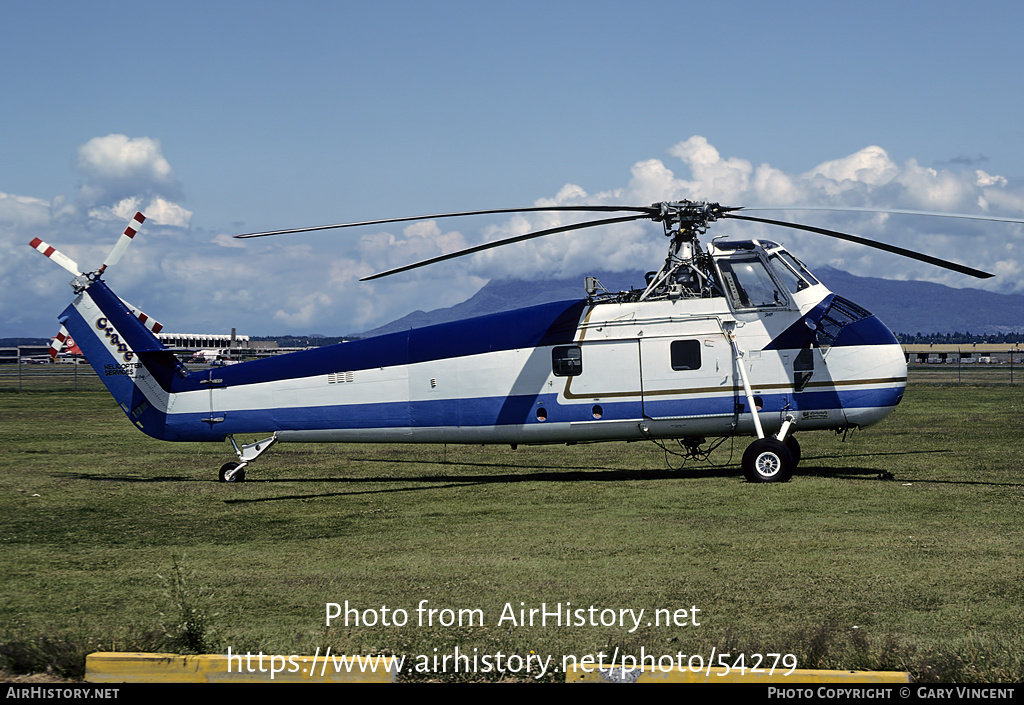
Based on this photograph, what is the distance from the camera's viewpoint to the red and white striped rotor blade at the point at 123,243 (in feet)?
55.5

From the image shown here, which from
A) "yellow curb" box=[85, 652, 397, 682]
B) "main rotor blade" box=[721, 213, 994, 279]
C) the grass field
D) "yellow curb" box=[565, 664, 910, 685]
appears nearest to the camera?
"yellow curb" box=[565, 664, 910, 685]

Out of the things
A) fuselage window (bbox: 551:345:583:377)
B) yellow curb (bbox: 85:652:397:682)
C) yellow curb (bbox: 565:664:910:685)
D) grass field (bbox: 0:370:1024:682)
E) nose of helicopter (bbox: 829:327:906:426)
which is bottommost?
grass field (bbox: 0:370:1024:682)

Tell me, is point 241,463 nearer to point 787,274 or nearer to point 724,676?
point 787,274

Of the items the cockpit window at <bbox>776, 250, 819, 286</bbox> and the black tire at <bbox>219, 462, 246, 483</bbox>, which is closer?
the cockpit window at <bbox>776, 250, 819, 286</bbox>

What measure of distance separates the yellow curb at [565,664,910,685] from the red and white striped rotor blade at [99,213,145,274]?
47.6 ft

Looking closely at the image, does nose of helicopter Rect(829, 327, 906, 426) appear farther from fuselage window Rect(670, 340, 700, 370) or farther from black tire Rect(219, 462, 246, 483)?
black tire Rect(219, 462, 246, 483)

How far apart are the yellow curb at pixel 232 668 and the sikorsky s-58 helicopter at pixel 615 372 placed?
35.2ft

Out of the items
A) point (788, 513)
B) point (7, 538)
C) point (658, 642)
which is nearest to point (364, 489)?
point (7, 538)

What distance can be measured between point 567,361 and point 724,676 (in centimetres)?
1095

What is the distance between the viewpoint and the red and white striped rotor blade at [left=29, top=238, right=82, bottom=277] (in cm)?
1662

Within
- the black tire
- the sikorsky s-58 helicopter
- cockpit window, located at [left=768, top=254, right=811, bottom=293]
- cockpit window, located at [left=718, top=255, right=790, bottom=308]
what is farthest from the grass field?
cockpit window, located at [left=768, top=254, right=811, bottom=293]

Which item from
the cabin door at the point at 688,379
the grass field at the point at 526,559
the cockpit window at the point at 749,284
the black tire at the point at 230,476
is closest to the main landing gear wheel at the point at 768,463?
the grass field at the point at 526,559
